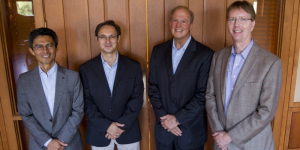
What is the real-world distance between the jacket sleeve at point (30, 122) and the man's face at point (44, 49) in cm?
25

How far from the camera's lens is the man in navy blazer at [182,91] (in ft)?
5.66

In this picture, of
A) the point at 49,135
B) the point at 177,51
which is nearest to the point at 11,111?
the point at 49,135

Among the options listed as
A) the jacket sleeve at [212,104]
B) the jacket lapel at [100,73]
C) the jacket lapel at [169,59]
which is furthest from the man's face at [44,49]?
the jacket sleeve at [212,104]

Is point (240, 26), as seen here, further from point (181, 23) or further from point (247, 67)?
point (181, 23)

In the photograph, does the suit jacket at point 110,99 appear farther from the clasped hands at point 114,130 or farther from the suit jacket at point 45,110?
the suit jacket at point 45,110

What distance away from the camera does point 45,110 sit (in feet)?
5.34

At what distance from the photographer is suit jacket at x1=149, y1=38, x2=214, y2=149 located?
1.72 metres

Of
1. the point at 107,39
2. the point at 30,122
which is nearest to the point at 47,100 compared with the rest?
the point at 30,122

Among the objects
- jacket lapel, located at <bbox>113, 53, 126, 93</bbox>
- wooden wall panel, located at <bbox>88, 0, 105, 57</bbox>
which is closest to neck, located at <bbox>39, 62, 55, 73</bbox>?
jacket lapel, located at <bbox>113, 53, 126, 93</bbox>

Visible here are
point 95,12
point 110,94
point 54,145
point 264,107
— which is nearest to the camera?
point 264,107

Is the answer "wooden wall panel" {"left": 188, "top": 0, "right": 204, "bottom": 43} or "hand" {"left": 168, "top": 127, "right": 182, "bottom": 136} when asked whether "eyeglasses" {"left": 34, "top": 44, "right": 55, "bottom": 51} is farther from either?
"wooden wall panel" {"left": 188, "top": 0, "right": 204, "bottom": 43}

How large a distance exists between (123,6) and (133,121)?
1.19 m

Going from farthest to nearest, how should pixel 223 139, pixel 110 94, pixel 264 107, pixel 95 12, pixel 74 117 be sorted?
pixel 95 12, pixel 110 94, pixel 74 117, pixel 223 139, pixel 264 107

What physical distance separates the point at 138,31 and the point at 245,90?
1.26 metres
